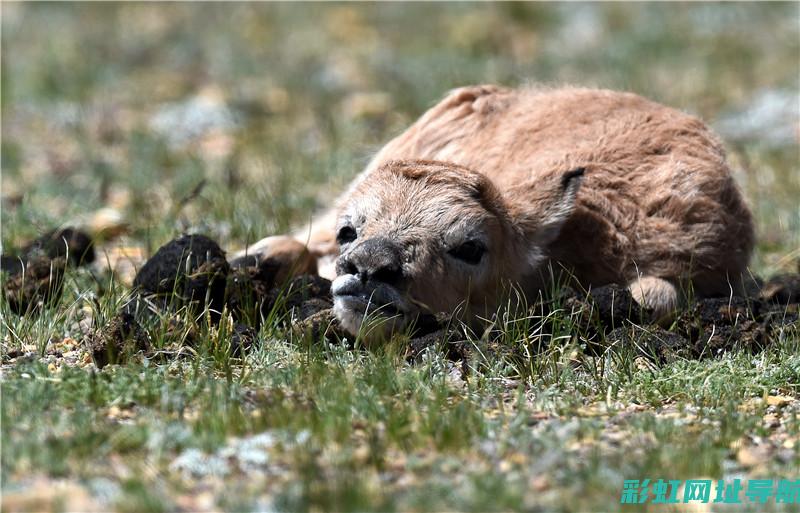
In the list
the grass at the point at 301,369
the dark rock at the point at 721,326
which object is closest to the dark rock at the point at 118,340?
the grass at the point at 301,369

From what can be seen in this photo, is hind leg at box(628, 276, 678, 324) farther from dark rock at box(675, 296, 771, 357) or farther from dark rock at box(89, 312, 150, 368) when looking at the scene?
dark rock at box(89, 312, 150, 368)

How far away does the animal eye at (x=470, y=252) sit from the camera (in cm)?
686

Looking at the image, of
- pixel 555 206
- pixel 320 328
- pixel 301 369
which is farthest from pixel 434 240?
pixel 301 369

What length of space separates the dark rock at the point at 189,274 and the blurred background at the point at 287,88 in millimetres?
1175

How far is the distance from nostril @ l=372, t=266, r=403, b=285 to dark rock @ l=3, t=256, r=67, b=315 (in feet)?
6.56

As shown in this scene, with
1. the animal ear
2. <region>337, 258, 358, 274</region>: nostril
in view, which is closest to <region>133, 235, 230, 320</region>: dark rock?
<region>337, 258, 358, 274</region>: nostril

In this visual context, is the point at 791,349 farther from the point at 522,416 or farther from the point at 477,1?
the point at 477,1

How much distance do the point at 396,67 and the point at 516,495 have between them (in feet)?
41.6

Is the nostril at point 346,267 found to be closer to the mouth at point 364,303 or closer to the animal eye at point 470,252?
the mouth at point 364,303

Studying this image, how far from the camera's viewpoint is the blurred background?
10.5 meters

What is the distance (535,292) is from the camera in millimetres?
7371

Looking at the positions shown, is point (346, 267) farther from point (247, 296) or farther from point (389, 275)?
point (247, 296)

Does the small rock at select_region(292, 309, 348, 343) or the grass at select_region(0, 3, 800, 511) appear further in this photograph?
the small rock at select_region(292, 309, 348, 343)

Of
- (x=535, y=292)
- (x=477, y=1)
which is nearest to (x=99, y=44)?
(x=477, y=1)
